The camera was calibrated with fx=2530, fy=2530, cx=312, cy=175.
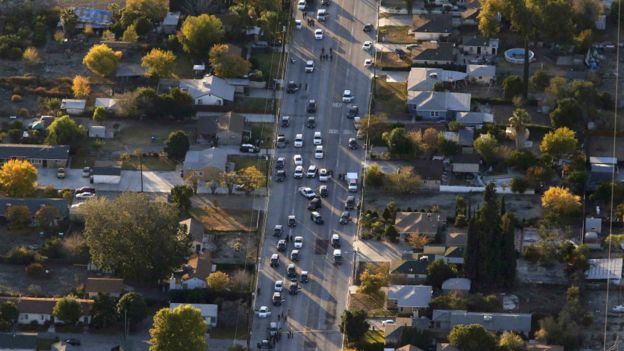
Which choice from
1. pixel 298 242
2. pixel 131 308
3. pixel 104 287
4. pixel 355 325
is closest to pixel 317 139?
pixel 298 242

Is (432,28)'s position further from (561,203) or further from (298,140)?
(561,203)

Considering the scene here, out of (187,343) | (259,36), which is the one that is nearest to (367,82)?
(259,36)

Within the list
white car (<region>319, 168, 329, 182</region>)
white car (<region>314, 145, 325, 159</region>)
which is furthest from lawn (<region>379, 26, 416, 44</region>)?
Result: white car (<region>319, 168, 329, 182</region>)

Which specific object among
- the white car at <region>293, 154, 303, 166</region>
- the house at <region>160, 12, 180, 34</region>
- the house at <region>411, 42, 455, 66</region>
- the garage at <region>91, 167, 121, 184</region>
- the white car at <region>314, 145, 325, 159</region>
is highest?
the house at <region>411, 42, 455, 66</region>

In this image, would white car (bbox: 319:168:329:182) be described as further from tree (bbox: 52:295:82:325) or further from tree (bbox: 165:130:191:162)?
tree (bbox: 52:295:82:325)

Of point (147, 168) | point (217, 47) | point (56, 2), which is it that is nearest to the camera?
point (147, 168)

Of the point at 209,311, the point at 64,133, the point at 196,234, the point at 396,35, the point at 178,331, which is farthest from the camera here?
the point at 396,35

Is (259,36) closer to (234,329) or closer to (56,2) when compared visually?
(56,2)
